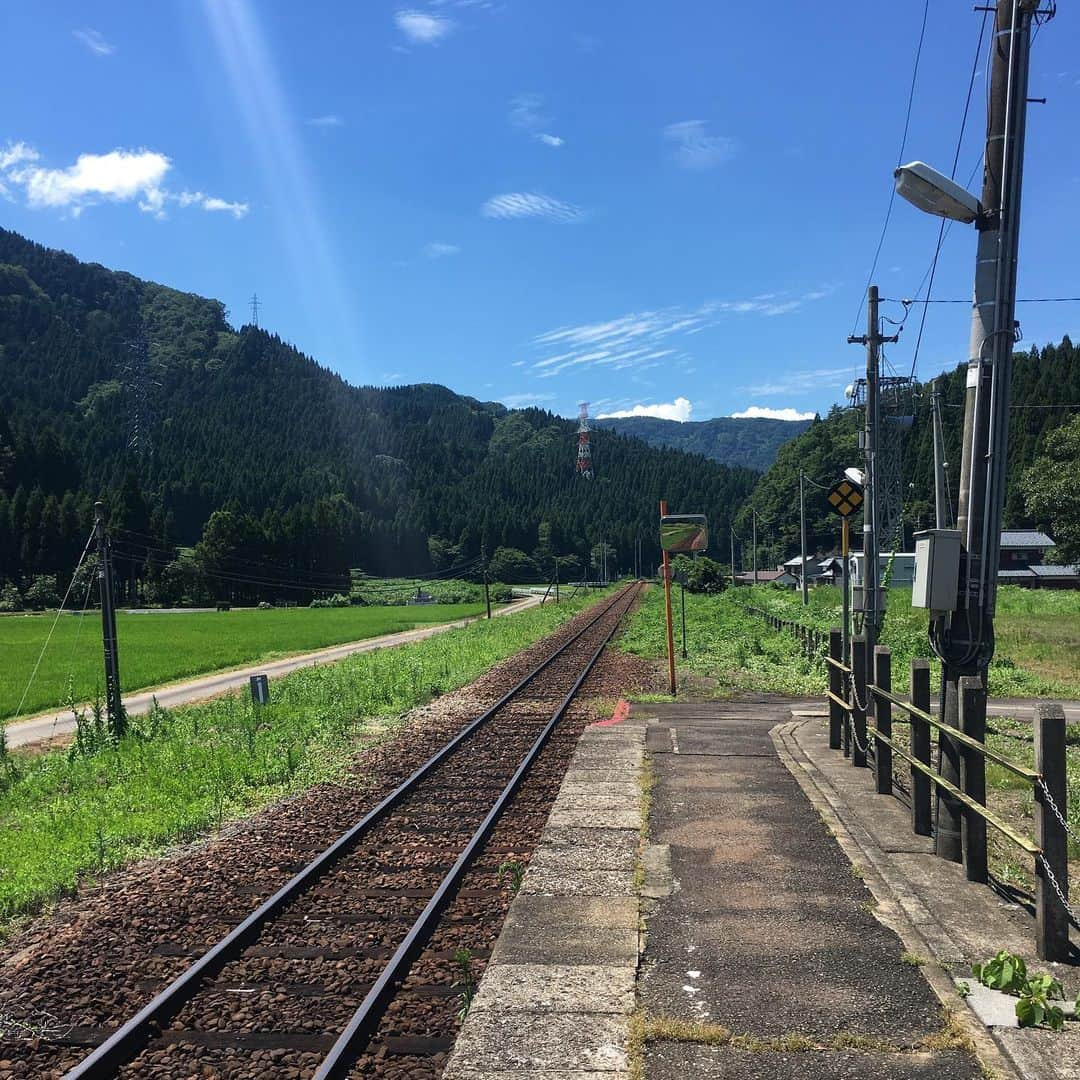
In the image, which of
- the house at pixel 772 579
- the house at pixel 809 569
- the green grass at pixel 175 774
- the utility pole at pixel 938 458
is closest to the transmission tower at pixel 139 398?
the house at pixel 772 579

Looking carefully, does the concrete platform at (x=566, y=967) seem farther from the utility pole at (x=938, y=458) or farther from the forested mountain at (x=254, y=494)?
the forested mountain at (x=254, y=494)

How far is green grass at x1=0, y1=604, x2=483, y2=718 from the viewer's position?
27203 millimetres

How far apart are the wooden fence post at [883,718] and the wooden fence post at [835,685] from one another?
2013 millimetres

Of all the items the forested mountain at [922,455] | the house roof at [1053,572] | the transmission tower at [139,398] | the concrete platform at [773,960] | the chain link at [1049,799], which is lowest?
the concrete platform at [773,960]

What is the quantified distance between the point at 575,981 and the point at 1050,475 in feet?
209

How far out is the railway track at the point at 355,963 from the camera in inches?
170

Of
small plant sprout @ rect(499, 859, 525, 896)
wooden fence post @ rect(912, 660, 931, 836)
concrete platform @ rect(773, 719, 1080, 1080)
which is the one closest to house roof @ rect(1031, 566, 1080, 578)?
concrete platform @ rect(773, 719, 1080, 1080)

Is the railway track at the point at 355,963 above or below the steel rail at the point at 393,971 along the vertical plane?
below

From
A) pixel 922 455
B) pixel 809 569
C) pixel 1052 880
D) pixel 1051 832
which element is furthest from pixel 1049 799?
pixel 922 455

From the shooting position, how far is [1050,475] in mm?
58688

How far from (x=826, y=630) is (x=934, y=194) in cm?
2134

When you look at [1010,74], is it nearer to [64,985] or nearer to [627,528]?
[64,985]

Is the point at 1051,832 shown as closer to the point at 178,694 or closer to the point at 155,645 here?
the point at 178,694

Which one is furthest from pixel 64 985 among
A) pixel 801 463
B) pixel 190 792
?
pixel 801 463
